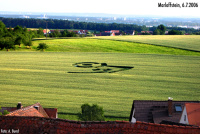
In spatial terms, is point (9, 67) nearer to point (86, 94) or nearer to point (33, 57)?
point (33, 57)

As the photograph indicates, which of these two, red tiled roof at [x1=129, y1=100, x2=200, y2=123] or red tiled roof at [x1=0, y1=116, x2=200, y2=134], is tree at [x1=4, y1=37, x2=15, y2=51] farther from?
red tiled roof at [x1=0, y1=116, x2=200, y2=134]

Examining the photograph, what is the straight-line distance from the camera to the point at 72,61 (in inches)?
2825

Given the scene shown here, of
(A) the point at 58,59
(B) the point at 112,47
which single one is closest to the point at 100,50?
(B) the point at 112,47

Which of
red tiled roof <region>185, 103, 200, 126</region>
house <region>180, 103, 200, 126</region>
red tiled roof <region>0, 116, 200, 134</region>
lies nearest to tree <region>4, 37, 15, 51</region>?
house <region>180, 103, 200, 126</region>

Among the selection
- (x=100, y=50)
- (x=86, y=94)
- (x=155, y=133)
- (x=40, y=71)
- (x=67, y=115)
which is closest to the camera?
(x=155, y=133)

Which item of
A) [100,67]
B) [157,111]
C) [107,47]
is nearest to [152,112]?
[157,111]

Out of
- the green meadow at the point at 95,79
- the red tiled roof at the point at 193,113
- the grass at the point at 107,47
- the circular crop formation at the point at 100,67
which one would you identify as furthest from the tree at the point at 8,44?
the red tiled roof at the point at 193,113

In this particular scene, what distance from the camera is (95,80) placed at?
5406cm

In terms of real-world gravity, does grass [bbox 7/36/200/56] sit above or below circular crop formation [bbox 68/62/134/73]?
above

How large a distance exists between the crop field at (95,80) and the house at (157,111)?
592cm

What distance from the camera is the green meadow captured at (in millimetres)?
40906

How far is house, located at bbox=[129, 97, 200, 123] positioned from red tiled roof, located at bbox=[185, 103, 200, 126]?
8.20 ft

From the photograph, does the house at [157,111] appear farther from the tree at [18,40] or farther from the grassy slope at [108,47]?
the tree at [18,40]

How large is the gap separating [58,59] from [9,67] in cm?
1270
